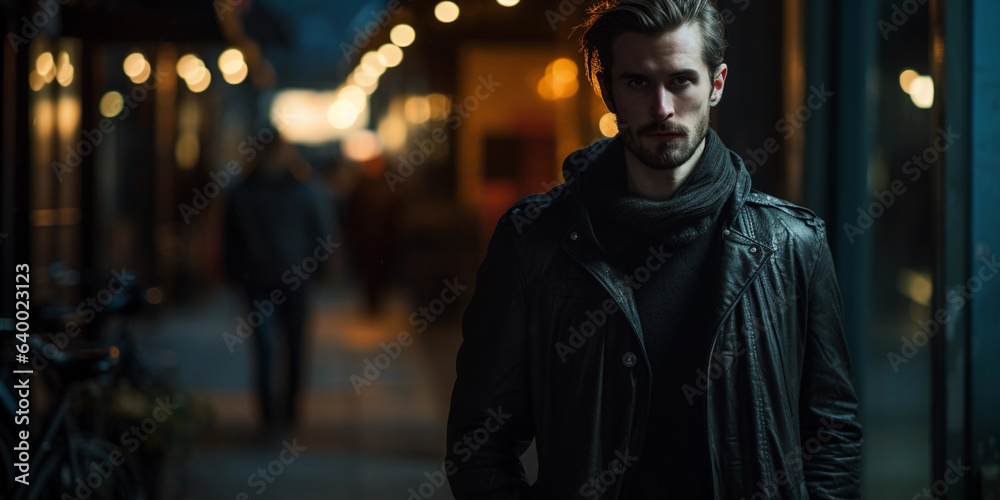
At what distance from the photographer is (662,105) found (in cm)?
215

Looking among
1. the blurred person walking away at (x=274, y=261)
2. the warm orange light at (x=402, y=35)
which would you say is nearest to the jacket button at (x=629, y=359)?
the blurred person walking away at (x=274, y=261)

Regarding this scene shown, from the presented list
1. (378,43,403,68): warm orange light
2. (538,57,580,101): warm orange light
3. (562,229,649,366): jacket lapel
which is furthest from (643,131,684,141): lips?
(378,43,403,68): warm orange light

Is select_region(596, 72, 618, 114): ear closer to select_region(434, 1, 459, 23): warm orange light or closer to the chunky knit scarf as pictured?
the chunky knit scarf

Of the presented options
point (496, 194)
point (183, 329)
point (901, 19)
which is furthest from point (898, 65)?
point (183, 329)

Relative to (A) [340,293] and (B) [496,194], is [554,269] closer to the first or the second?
(B) [496,194]

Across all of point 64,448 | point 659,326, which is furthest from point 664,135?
point 64,448

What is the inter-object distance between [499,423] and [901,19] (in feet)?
10.0

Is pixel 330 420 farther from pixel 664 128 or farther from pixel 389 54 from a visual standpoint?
pixel 389 54

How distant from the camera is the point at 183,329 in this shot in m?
13.3

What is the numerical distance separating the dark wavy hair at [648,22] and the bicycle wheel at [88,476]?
3.23 meters

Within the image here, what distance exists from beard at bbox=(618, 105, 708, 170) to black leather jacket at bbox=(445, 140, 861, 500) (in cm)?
15

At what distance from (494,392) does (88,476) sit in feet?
9.92

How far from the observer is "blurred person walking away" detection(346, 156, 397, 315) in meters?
13.3

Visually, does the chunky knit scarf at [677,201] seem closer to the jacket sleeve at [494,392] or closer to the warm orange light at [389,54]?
the jacket sleeve at [494,392]
